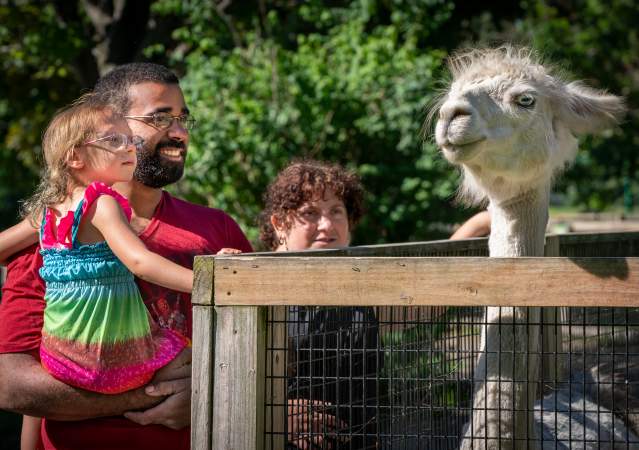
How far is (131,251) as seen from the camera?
296cm

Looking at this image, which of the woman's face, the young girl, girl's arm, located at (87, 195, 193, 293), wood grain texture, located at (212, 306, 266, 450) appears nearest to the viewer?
wood grain texture, located at (212, 306, 266, 450)

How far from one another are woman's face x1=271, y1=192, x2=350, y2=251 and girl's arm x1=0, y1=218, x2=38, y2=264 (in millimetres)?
1295

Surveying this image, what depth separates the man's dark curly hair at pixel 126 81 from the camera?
12.1 ft

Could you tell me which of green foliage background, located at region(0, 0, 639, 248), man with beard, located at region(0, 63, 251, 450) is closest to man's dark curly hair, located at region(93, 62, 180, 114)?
man with beard, located at region(0, 63, 251, 450)

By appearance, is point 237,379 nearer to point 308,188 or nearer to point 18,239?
point 18,239

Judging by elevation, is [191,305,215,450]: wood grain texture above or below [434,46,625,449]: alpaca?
below

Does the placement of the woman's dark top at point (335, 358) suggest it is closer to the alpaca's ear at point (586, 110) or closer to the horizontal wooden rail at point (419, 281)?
the horizontal wooden rail at point (419, 281)

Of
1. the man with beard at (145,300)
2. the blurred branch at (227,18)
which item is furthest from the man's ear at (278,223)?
the blurred branch at (227,18)

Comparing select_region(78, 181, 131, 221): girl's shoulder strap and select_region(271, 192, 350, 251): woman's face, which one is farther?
select_region(271, 192, 350, 251): woman's face

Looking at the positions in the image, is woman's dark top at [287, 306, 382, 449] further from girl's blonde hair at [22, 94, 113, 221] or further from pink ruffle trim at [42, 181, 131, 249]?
girl's blonde hair at [22, 94, 113, 221]

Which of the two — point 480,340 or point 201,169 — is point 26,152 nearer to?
point 201,169

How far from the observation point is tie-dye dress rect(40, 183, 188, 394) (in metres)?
3.04

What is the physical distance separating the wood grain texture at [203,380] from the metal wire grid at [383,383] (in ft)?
0.59

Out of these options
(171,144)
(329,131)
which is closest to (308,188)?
(171,144)
